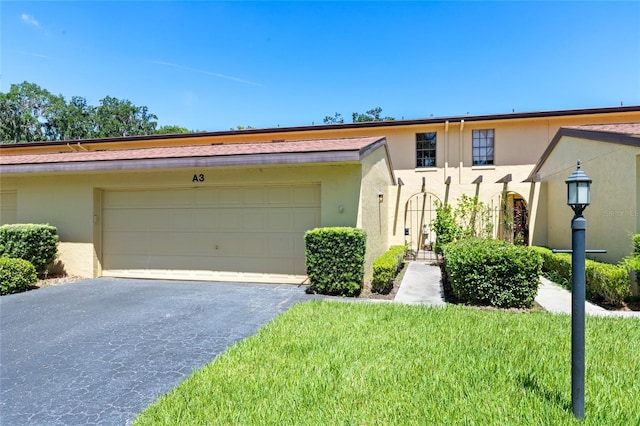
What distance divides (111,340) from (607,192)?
10.5 metres

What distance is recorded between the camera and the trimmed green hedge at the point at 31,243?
8938 millimetres

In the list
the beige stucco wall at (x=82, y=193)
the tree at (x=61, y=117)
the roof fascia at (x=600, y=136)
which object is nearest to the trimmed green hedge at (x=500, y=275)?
the roof fascia at (x=600, y=136)

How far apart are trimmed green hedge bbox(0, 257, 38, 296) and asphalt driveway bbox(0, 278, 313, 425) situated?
0.35m

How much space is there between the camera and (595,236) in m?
8.44

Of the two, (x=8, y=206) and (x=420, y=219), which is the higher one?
(x=8, y=206)

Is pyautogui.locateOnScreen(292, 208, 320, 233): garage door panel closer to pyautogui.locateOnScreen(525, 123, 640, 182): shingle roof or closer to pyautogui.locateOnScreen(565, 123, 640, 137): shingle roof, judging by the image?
pyautogui.locateOnScreen(525, 123, 640, 182): shingle roof

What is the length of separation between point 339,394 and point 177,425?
57.2 inches

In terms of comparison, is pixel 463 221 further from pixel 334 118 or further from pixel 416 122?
pixel 334 118

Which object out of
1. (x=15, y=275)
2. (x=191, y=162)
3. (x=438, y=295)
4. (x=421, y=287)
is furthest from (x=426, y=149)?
(x=15, y=275)

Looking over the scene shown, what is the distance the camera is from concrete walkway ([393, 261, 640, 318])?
6.23 meters

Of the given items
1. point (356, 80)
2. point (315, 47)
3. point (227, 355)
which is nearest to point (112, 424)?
point (227, 355)

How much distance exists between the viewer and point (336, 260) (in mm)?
7570

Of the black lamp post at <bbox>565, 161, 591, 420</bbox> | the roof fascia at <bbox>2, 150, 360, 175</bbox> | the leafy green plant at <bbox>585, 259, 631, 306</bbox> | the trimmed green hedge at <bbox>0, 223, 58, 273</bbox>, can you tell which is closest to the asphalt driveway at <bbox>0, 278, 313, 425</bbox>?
the trimmed green hedge at <bbox>0, 223, 58, 273</bbox>

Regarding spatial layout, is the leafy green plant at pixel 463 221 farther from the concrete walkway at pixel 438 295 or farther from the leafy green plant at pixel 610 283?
the leafy green plant at pixel 610 283
